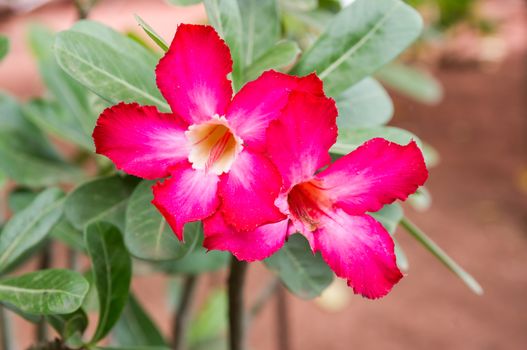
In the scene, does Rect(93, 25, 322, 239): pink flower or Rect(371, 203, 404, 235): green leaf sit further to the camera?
Rect(371, 203, 404, 235): green leaf

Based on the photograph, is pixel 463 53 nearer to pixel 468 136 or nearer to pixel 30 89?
pixel 468 136

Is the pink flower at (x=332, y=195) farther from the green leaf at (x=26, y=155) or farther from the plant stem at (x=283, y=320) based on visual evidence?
the plant stem at (x=283, y=320)

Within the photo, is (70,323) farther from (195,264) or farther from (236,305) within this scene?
(195,264)

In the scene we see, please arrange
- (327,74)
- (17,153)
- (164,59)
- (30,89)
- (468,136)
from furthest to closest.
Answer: (30,89)
(468,136)
(17,153)
(327,74)
(164,59)

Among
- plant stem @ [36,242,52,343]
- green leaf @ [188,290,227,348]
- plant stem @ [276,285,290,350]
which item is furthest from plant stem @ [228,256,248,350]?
green leaf @ [188,290,227,348]

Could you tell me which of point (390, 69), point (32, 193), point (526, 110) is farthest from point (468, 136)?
point (32, 193)

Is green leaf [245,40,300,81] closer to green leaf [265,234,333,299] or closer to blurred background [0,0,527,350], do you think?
green leaf [265,234,333,299]

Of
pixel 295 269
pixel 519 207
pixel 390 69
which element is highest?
pixel 295 269

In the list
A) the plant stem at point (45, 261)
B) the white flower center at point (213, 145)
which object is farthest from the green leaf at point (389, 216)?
the plant stem at point (45, 261)
